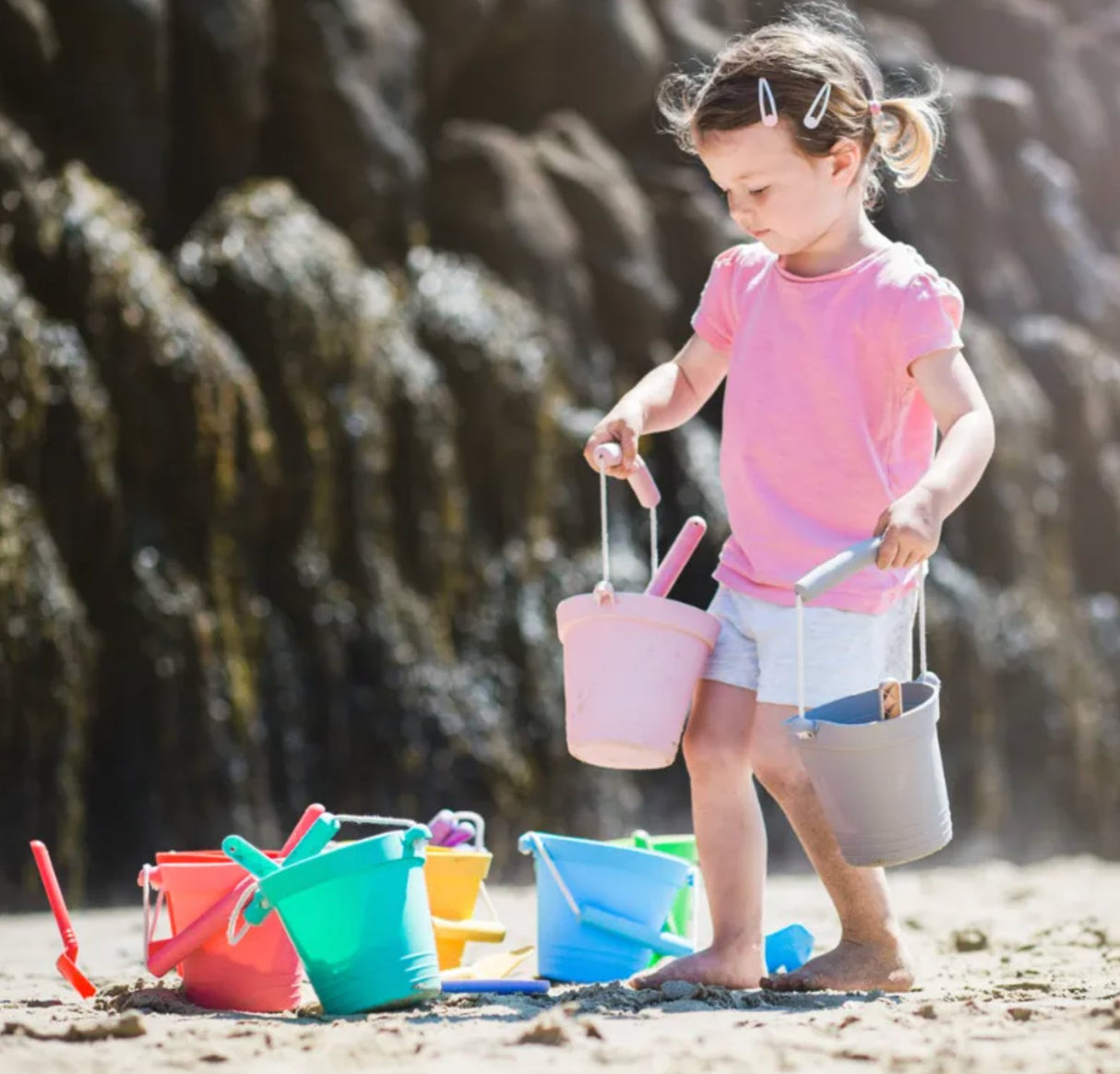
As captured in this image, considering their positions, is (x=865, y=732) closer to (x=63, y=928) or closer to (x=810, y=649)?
(x=810, y=649)

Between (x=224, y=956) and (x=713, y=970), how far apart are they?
86 cm

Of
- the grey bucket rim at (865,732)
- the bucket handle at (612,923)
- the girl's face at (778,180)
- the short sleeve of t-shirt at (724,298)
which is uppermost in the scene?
the girl's face at (778,180)

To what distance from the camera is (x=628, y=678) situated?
3176mm

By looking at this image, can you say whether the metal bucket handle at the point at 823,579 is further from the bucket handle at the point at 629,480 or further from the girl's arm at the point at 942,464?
the bucket handle at the point at 629,480

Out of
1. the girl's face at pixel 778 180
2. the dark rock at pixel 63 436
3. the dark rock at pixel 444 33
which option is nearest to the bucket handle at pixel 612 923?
the girl's face at pixel 778 180

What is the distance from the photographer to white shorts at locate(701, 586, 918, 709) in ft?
10.6

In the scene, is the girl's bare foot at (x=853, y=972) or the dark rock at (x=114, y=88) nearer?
the girl's bare foot at (x=853, y=972)

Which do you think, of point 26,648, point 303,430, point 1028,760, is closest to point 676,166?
point 303,430

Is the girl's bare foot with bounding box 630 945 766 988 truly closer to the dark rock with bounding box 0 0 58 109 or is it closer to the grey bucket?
the grey bucket

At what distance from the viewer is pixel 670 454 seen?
10094 millimetres

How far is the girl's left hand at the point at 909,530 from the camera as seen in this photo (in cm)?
290

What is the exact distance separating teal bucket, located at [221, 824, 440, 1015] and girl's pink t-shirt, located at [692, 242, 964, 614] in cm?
89

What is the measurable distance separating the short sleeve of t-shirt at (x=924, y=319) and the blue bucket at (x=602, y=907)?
1.06 metres

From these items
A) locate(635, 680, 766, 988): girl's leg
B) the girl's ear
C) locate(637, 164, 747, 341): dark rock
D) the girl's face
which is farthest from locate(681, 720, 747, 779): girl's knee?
locate(637, 164, 747, 341): dark rock
